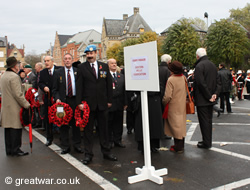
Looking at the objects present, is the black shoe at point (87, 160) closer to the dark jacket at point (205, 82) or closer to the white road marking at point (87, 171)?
the white road marking at point (87, 171)

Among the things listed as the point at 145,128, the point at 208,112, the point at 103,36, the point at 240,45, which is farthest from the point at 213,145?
the point at 103,36

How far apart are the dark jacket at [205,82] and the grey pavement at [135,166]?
1.18 m

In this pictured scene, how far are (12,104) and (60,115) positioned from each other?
1.16 meters

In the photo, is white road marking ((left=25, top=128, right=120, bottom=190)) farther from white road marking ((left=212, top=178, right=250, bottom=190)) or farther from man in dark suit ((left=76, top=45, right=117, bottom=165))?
white road marking ((left=212, top=178, right=250, bottom=190))

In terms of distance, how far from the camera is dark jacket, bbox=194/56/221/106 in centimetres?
641

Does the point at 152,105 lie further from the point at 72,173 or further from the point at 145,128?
the point at 72,173

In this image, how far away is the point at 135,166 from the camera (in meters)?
5.37

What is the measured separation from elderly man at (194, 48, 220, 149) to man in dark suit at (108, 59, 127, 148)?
1814 millimetres

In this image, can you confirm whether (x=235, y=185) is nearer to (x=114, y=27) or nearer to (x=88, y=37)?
(x=114, y=27)

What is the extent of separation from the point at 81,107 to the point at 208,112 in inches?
120

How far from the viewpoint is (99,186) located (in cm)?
439

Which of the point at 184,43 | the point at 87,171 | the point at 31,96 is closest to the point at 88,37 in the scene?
the point at 184,43

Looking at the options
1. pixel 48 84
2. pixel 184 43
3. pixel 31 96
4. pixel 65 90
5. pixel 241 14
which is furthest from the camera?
pixel 241 14

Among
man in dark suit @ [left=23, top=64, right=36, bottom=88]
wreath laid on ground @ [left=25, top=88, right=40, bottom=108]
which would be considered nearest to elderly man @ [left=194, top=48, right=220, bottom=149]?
wreath laid on ground @ [left=25, top=88, right=40, bottom=108]
